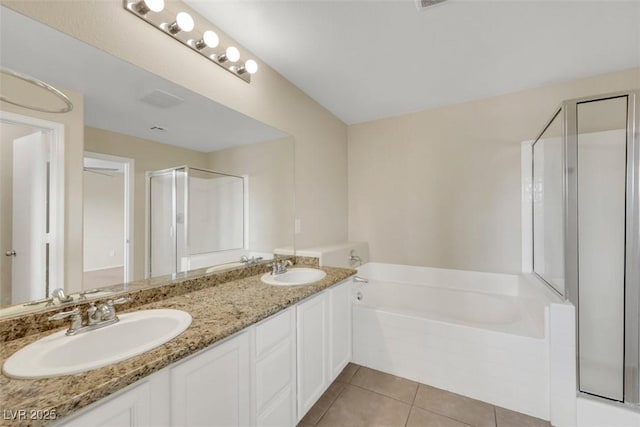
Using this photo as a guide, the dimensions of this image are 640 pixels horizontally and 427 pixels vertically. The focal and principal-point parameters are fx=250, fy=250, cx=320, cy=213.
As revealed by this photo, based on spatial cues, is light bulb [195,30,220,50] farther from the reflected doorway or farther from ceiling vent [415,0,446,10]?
ceiling vent [415,0,446,10]

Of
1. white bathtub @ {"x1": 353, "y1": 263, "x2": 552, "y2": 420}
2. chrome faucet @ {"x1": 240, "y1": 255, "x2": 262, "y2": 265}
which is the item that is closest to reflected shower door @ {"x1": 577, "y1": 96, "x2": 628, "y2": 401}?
white bathtub @ {"x1": 353, "y1": 263, "x2": 552, "y2": 420}

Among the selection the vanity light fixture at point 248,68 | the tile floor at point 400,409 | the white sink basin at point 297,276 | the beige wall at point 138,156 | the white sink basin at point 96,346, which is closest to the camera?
the white sink basin at point 96,346

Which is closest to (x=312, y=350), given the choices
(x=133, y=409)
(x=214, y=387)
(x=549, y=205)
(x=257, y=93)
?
(x=214, y=387)

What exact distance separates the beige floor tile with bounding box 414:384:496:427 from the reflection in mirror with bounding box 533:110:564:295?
90cm

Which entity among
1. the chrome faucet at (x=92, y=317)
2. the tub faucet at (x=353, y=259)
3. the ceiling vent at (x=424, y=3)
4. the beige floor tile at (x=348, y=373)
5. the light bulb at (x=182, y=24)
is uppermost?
the ceiling vent at (x=424, y=3)

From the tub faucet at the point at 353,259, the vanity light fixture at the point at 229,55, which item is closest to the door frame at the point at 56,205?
the vanity light fixture at the point at 229,55

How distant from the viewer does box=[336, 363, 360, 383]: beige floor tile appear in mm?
1898

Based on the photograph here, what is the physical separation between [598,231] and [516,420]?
4.79ft

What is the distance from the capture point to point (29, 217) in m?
0.91

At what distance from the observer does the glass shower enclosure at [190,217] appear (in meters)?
1.29

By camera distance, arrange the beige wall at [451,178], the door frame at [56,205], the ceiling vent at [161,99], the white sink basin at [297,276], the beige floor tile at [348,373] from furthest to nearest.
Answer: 1. the beige wall at [451,178]
2. the beige floor tile at [348,373]
3. the white sink basin at [297,276]
4. the ceiling vent at [161,99]
5. the door frame at [56,205]

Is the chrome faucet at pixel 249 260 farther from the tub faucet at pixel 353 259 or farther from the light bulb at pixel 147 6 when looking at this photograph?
the light bulb at pixel 147 6

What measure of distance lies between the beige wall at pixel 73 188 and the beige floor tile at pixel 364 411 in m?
1.51

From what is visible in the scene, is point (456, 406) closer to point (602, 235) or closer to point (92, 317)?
point (602, 235)
